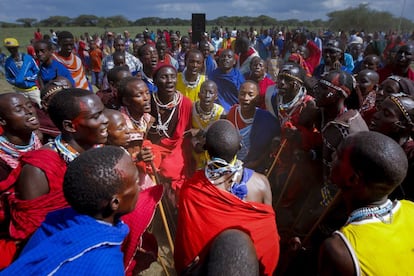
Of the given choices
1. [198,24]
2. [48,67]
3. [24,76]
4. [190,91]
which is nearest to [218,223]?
[190,91]

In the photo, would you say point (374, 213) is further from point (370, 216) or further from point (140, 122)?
point (140, 122)

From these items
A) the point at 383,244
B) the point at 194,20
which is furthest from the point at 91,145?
the point at 194,20

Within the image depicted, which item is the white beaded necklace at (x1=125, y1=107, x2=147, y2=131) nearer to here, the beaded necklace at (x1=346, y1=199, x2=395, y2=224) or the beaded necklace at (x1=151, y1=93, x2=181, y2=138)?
the beaded necklace at (x1=151, y1=93, x2=181, y2=138)

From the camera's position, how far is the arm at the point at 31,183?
208 cm

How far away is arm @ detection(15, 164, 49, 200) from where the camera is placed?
6.82ft

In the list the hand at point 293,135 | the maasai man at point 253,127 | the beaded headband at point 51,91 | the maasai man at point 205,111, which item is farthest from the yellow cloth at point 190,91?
the beaded headband at point 51,91

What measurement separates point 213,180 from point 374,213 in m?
1.17

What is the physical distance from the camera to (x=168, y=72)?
4336mm

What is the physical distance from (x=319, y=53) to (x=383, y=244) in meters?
8.11

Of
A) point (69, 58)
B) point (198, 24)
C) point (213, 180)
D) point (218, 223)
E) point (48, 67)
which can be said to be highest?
point (198, 24)

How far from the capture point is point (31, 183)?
2076mm

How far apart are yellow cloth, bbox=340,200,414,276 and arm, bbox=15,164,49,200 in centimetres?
188

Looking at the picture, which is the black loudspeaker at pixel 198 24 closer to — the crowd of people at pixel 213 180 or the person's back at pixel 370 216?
the crowd of people at pixel 213 180

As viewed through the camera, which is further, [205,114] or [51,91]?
[205,114]
